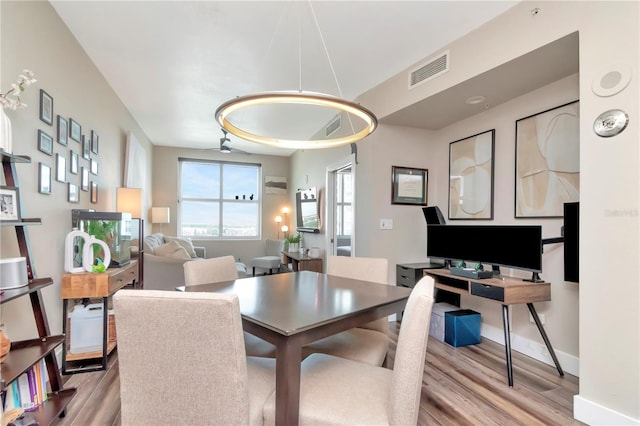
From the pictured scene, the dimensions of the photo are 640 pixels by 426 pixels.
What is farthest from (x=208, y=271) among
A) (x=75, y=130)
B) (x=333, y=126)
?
(x=333, y=126)

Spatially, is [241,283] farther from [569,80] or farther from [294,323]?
[569,80]

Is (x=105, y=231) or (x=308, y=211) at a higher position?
(x=308, y=211)

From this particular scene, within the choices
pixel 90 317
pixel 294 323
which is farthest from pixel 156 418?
pixel 90 317

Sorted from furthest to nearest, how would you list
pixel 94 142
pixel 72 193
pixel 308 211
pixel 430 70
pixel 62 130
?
pixel 308 211, pixel 94 142, pixel 430 70, pixel 72 193, pixel 62 130

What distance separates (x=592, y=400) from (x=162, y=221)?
6326 mm

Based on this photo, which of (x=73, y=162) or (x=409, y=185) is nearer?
(x=73, y=162)

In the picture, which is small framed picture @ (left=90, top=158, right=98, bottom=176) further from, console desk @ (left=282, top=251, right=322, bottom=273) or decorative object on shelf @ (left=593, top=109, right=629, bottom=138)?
decorative object on shelf @ (left=593, top=109, right=629, bottom=138)

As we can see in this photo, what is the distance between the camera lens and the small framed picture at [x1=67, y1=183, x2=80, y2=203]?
2.69 meters

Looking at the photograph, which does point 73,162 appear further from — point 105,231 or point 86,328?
point 86,328

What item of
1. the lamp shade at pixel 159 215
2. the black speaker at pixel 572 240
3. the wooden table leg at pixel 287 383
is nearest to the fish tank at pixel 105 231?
the wooden table leg at pixel 287 383

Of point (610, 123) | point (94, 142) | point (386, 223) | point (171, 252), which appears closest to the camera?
point (610, 123)

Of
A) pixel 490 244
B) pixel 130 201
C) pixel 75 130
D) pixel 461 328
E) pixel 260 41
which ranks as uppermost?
pixel 260 41

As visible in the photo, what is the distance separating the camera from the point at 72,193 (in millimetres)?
Answer: 2746

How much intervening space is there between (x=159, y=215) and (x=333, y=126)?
380cm
